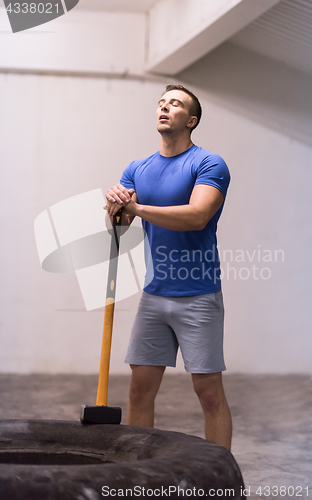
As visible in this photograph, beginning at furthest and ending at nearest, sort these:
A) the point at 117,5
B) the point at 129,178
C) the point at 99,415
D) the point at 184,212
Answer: the point at 117,5, the point at 129,178, the point at 184,212, the point at 99,415

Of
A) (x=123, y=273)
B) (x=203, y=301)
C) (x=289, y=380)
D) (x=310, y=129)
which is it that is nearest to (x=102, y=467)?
(x=203, y=301)

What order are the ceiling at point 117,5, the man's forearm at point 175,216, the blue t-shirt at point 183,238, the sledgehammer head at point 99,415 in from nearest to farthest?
the sledgehammer head at point 99,415 < the man's forearm at point 175,216 < the blue t-shirt at point 183,238 < the ceiling at point 117,5

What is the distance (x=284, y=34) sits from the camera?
4195mm

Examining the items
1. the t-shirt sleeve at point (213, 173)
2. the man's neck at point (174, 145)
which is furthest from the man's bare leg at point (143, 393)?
the man's neck at point (174, 145)

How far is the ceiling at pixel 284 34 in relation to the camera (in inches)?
149

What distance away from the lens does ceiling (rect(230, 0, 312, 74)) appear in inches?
149

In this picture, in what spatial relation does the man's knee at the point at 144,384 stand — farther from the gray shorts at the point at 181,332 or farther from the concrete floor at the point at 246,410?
the concrete floor at the point at 246,410

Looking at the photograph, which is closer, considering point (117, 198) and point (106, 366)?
point (106, 366)

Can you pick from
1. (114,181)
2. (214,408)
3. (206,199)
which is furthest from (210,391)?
(114,181)

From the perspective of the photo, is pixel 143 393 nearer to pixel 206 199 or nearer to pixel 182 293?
pixel 182 293

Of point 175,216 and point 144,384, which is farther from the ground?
point 175,216

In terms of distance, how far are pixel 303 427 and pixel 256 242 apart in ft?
6.31

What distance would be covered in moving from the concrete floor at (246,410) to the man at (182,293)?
22.0 inches

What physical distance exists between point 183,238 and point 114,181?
2736mm
